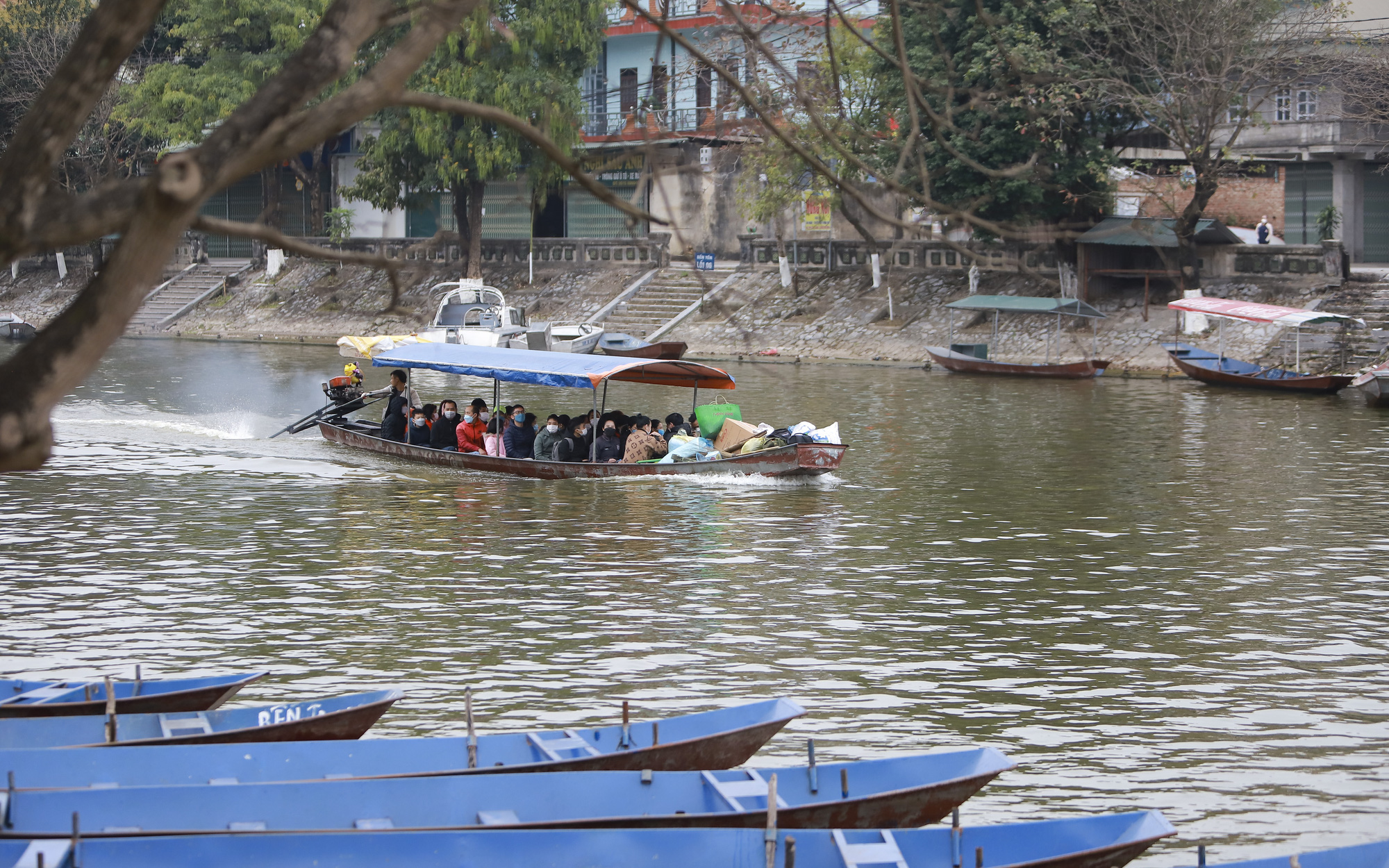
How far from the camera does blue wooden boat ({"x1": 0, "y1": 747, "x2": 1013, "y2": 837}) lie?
20.0 feet

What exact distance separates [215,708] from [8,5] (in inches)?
1787

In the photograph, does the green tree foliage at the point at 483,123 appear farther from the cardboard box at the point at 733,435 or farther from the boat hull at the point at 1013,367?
the cardboard box at the point at 733,435

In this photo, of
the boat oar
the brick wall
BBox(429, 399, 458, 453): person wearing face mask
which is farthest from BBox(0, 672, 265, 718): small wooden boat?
the brick wall

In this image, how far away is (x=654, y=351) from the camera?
112 feet

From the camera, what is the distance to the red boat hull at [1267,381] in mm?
27453

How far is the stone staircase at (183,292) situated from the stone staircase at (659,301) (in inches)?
633

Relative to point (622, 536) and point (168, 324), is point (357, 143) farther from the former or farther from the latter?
point (622, 536)

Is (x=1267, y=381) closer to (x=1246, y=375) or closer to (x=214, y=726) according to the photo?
(x=1246, y=375)

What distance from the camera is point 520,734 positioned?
7281 mm

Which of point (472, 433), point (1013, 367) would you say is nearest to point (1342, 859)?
point (472, 433)

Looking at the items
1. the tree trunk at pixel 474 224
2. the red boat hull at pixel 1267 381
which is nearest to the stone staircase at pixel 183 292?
the tree trunk at pixel 474 224

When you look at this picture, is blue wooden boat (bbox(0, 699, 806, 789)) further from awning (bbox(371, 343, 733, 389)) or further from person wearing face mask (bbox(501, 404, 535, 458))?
person wearing face mask (bbox(501, 404, 535, 458))

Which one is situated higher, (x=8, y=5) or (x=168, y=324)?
(x=8, y=5)

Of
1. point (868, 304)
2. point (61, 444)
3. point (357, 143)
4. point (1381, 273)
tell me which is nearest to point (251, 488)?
point (61, 444)
